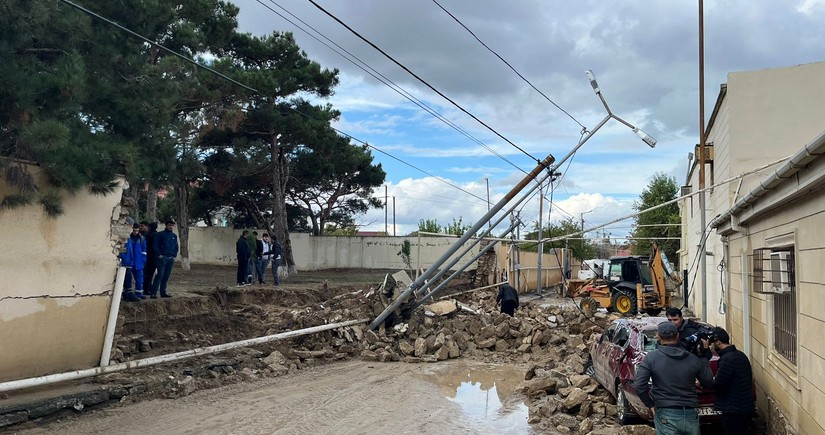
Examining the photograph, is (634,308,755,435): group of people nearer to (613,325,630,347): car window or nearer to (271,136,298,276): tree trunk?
(613,325,630,347): car window

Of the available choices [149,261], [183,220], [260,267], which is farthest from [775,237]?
[183,220]

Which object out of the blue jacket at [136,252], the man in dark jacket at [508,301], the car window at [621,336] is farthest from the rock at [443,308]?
the car window at [621,336]

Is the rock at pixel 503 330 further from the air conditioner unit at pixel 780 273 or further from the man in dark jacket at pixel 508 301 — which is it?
the air conditioner unit at pixel 780 273

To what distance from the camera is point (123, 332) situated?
1219cm

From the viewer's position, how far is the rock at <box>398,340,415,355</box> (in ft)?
49.3

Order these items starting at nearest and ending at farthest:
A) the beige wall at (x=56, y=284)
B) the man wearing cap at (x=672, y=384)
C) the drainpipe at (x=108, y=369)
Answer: the man wearing cap at (x=672, y=384), the drainpipe at (x=108, y=369), the beige wall at (x=56, y=284)

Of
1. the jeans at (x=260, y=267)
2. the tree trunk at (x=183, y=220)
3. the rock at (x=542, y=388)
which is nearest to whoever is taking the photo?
the rock at (x=542, y=388)

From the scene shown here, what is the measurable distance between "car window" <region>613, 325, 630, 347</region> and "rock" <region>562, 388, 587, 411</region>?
960 mm

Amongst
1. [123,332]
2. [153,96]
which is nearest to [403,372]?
[123,332]

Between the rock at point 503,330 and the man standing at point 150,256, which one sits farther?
the rock at point 503,330

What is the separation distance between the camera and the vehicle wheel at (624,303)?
23.6 m

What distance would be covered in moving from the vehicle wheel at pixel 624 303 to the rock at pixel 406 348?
11431 mm

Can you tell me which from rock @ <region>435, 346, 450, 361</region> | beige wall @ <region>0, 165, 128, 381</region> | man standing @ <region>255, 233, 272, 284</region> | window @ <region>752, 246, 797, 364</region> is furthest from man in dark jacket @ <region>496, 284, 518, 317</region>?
beige wall @ <region>0, 165, 128, 381</region>

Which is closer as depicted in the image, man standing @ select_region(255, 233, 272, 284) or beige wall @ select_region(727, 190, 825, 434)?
beige wall @ select_region(727, 190, 825, 434)
